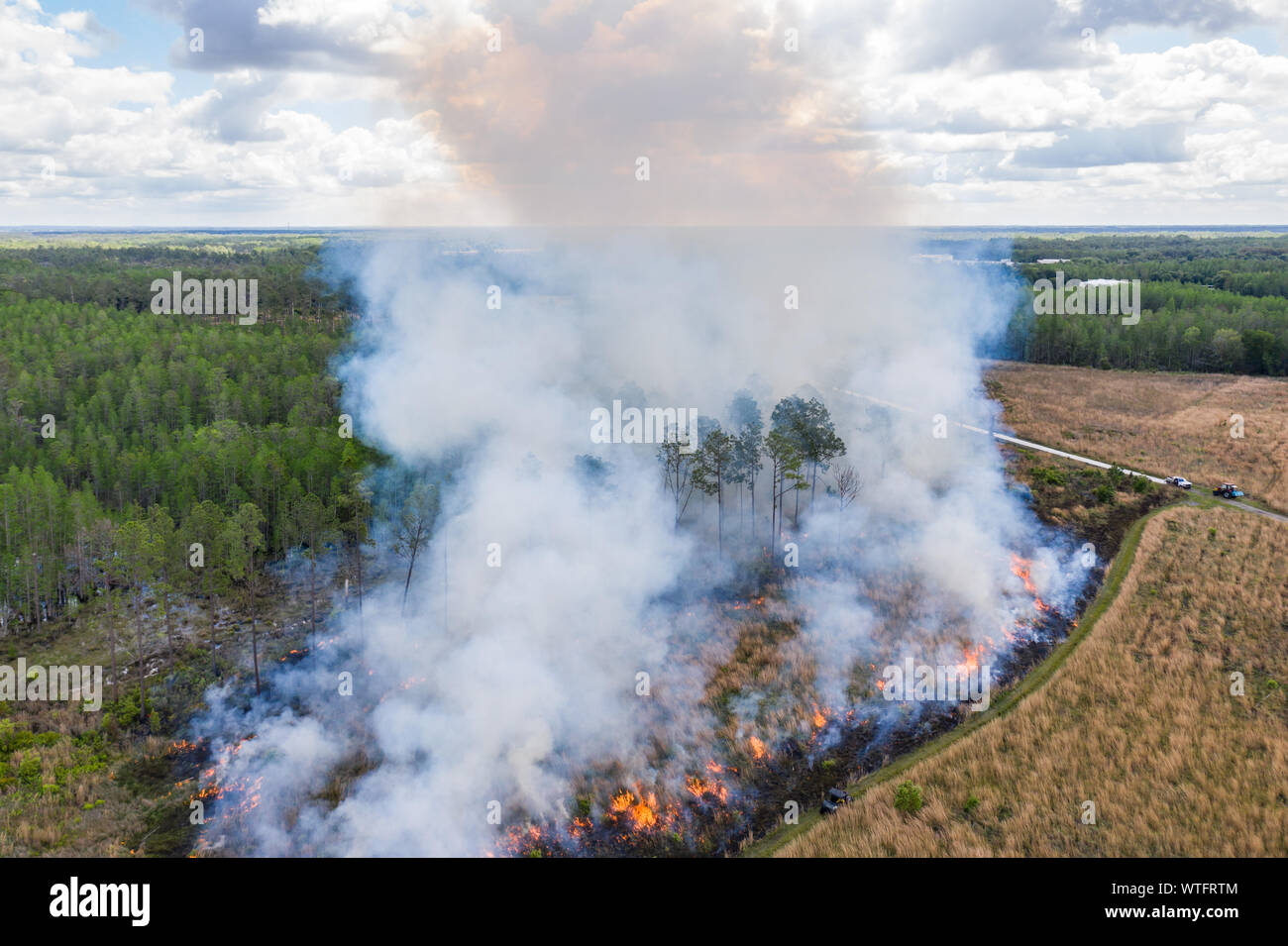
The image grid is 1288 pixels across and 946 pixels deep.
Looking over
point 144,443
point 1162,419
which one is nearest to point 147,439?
point 144,443

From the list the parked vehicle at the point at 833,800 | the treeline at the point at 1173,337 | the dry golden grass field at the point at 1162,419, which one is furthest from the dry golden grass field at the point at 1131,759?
the treeline at the point at 1173,337

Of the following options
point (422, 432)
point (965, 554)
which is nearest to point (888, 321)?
point (965, 554)

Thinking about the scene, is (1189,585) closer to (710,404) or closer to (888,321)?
(710,404)

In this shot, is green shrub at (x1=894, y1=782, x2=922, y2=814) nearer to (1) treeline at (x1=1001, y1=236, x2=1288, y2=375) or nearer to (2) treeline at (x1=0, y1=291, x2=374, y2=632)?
(2) treeline at (x1=0, y1=291, x2=374, y2=632)

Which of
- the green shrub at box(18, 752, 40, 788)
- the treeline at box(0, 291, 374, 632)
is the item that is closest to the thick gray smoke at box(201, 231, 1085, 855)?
the green shrub at box(18, 752, 40, 788)

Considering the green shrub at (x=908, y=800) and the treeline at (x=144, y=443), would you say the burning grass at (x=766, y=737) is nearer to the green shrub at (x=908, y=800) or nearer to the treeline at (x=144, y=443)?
the green shrub at (x=908, y=800)

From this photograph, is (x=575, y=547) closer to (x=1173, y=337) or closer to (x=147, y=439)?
(x=147, y=439)
